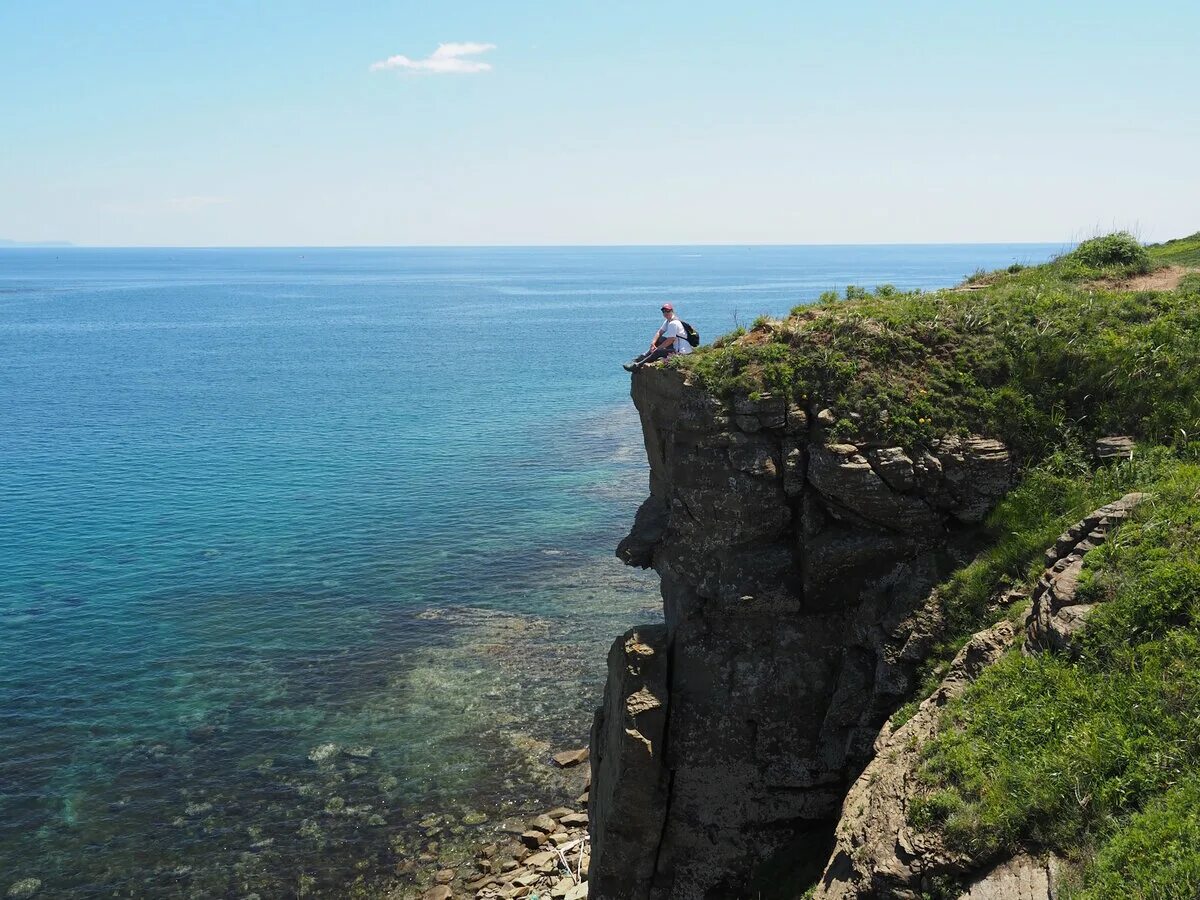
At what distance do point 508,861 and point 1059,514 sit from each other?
19.0 m

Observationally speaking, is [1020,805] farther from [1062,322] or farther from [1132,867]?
[1062,322]

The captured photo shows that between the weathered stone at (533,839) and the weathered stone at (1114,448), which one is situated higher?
the weathered stone at (1114,448)

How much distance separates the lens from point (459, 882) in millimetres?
27391

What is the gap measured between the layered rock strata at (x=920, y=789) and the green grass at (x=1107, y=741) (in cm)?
31

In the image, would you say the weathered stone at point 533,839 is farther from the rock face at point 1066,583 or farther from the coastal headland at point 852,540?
the rock face at point 1066,583

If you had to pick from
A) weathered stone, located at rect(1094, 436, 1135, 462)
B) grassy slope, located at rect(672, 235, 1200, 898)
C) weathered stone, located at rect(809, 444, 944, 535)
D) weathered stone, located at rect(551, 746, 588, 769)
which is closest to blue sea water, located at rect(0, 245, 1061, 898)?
weathered stone, located at rect(551, 746, 588, 769)

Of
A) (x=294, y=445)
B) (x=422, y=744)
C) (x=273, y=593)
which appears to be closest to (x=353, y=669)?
(x=422, y=744)

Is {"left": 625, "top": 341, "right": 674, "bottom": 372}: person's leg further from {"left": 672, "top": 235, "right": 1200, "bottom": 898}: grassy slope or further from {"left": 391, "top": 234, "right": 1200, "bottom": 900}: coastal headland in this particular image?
{"left": 672, "top": 235, "right": 1200, "bottom": 898}: grassy slope

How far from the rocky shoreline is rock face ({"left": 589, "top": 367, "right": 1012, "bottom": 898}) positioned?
20.4 ft

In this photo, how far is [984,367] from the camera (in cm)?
2181

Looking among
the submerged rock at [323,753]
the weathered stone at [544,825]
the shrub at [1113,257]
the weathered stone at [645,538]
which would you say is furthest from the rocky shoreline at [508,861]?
the shrub at [1113,257]

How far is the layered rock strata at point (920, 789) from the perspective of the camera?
13062 mm

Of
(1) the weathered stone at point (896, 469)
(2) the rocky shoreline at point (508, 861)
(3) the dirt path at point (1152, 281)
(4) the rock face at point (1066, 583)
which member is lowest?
(2) the rocky shoreline at point (508, 861)

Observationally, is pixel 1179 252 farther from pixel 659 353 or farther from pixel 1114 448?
pixel 659 353
